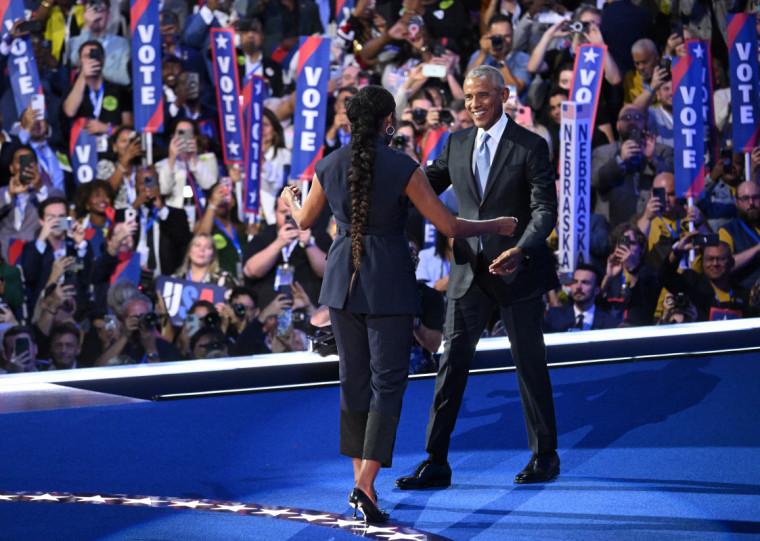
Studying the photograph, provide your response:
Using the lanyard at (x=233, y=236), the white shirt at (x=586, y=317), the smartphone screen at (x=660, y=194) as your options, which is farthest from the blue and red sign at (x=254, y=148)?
the smartphone screen at (x=660, y=194)

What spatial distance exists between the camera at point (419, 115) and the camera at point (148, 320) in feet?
6.08

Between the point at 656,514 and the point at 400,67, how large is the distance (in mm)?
3484

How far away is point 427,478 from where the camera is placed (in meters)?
3.26

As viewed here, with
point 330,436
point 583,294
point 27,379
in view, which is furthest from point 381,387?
point 583,294

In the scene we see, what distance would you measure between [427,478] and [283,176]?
2.72 metres

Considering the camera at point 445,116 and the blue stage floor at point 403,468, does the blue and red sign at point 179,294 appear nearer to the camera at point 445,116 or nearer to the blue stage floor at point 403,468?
A: the blue stage floor at point 403,468

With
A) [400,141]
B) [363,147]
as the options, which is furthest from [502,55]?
[363,147]

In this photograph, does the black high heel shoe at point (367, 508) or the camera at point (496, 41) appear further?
the camera at point (496, 41)

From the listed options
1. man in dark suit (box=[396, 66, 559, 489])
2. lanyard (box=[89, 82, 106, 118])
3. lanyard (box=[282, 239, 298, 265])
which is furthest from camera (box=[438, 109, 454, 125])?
man in dark suit (box=[396, 66, 559, 489])

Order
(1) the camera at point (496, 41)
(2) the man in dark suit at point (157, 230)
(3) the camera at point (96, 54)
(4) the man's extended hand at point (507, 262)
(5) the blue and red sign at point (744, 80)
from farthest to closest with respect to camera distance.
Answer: (5) the blue and red sign at point (744, 80)
(1) the camera at point (496, 41)
(2) the man in dark suit at point (157, 230)
(3) the camera at point (96, 54)
(4) the man's extended hand at point (507, 262)

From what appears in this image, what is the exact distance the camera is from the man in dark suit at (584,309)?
595 centimetres

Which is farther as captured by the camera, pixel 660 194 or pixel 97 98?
pixel 660 194

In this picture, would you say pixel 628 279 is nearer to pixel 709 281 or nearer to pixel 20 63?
pixel 709 281

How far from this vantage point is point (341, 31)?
5.65 metres
